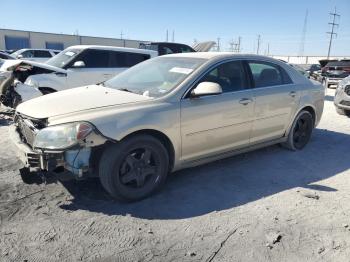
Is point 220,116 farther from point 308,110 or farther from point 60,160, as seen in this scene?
point 308,110

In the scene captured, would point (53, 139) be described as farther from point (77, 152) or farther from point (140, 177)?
point (140, 177)

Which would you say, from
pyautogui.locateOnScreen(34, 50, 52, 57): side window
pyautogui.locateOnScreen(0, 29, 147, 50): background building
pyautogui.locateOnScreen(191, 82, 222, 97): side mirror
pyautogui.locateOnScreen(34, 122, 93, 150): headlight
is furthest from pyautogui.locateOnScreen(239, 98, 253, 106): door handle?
pyautogui.locateOnScreen(0, 29, 147, 50): background building

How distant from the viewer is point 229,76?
4.83 metres

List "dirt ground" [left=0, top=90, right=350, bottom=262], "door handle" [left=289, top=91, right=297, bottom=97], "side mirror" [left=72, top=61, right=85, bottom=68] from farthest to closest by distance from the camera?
"side mirror" [left=72, top=61, right=85, bottom=68]
"door handle" [left=289, top=91, right=297, bottom=97]
"dirt ground" [left=0, top=90, right=350, bottom=262]

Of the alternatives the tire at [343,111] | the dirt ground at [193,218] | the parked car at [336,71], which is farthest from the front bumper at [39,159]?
the parked car at [336,71]

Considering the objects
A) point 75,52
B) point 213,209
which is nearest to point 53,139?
point 213,209

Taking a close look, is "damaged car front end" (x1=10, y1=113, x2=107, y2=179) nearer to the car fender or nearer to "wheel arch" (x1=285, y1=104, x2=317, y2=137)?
"wheel arch" (x1=285, y1=104, x2=317, y2=137)

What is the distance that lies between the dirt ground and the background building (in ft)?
162

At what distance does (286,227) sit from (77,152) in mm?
2209

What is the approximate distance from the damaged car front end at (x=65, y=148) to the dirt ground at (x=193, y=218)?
49 cm

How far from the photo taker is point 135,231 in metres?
3.38

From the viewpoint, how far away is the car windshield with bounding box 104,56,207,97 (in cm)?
434

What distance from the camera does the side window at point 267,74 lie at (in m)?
5.12

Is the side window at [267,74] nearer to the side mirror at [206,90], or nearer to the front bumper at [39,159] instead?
the side mirror at [206,90]
